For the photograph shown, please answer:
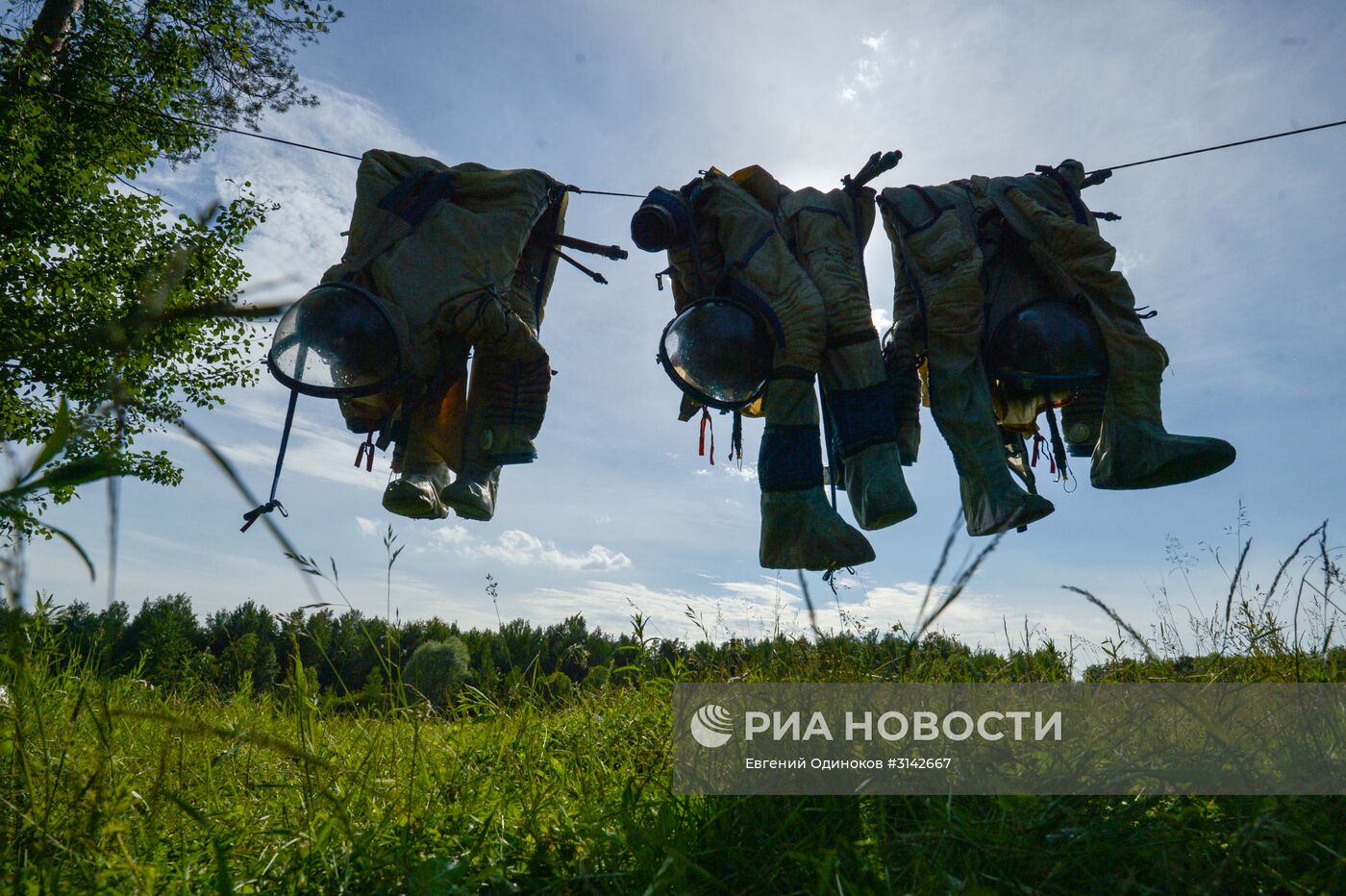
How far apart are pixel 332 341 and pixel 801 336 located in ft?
6.01

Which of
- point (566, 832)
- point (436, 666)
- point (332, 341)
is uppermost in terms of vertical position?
point (332, 341)

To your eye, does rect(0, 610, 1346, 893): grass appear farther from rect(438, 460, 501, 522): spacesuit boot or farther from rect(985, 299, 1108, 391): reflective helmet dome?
rect(985, 299, 1108, 391): reflective helmet dome

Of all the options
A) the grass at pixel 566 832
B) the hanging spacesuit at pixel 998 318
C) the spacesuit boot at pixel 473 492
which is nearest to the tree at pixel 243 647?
the spacesuit boot at pixel 473 492

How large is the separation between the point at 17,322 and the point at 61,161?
1.91 metres

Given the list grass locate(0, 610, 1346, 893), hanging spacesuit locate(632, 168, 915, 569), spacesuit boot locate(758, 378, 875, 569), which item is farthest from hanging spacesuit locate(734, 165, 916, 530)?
grass locate(0, 610, 1346, 893)

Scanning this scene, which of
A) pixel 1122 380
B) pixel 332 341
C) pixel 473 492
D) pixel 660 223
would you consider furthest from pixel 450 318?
pixel 1122 380

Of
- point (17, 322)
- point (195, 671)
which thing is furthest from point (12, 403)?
point (195, 671)

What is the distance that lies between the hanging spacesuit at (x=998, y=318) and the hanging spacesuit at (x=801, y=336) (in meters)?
A: 0.28

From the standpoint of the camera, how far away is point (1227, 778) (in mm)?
1787

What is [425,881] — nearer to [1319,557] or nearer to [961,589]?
[961,589]

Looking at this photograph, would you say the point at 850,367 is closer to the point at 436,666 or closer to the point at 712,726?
the point at 712,726

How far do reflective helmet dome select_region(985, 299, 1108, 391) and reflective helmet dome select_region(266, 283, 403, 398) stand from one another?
8.26 ft

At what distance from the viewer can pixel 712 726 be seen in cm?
206

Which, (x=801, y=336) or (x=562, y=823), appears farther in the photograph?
(x=801, y=336)
